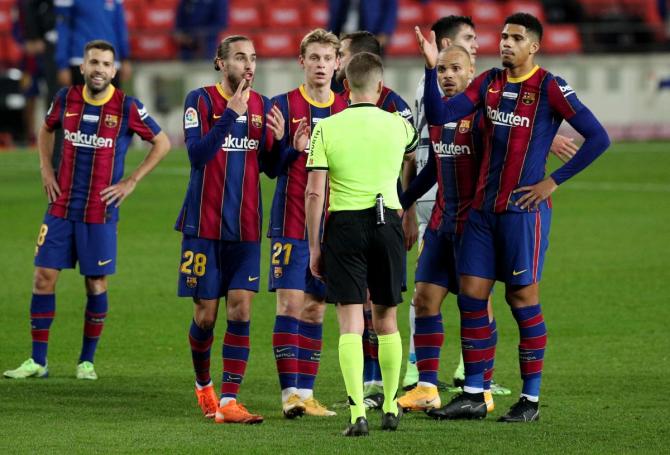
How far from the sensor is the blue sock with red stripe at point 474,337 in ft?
25.0

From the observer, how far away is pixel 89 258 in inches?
356

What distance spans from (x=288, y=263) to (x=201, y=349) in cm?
66

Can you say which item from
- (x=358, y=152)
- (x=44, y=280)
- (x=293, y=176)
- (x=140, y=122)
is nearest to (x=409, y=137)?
(x=358, y=152)

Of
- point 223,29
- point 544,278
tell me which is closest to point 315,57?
point 544,278

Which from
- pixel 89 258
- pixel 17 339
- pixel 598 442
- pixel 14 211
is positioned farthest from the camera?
pixel 14 211

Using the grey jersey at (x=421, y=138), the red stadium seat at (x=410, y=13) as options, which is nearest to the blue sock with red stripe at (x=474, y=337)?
the grey jersey at (x=421, y=138)

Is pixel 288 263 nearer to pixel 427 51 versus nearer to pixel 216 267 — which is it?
pixel 216 267

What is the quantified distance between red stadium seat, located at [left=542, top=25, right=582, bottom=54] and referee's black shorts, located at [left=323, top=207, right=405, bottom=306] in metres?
25.0

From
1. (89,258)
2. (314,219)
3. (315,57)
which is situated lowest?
(89,258)

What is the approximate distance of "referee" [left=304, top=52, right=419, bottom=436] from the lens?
269 inches

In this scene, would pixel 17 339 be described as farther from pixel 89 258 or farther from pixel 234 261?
pixel 234 261

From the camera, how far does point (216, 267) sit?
768cm

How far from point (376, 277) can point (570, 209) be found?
40.5 ft

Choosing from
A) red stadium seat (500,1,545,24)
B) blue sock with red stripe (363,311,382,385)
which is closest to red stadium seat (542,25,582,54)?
red stadium seat (500,1,545,24)
